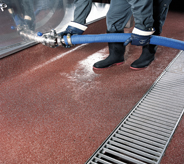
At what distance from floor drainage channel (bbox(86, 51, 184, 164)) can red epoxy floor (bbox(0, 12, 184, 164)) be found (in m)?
0.05

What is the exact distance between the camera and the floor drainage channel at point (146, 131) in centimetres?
105

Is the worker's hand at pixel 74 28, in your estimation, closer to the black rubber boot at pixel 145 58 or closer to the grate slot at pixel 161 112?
the black rubber boot at pixel 145 58

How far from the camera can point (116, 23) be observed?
195cm

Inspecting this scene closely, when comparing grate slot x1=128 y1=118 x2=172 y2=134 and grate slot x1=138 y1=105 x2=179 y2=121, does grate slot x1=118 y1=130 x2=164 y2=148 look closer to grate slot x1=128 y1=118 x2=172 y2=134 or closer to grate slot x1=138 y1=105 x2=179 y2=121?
grate slot x1=128 y1=118 x2=172 y2=134

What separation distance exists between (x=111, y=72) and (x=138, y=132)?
92 centimetres

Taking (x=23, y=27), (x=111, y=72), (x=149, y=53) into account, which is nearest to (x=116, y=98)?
(x=111, y=72)

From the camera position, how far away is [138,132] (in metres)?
1.21

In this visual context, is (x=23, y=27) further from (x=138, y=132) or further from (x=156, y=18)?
(x=138, y=132)

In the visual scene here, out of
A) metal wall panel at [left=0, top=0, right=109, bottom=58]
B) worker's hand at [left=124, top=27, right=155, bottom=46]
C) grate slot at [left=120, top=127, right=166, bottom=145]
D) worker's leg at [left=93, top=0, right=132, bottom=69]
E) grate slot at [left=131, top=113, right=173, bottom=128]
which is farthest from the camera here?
worker's leg at [left=93, top=0, right=132, bottom=69]

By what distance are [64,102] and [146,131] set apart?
741 millimetres

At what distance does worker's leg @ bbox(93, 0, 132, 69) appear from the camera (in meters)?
1.85

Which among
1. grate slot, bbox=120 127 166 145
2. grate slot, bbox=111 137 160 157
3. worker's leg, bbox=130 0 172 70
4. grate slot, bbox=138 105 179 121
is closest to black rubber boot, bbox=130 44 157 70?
worker's leg, bbox=130 0 172 70

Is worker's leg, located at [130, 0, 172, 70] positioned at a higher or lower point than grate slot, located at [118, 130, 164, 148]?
higher

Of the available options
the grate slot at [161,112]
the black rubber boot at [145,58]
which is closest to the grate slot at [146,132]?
the grate slot at [161,112]
